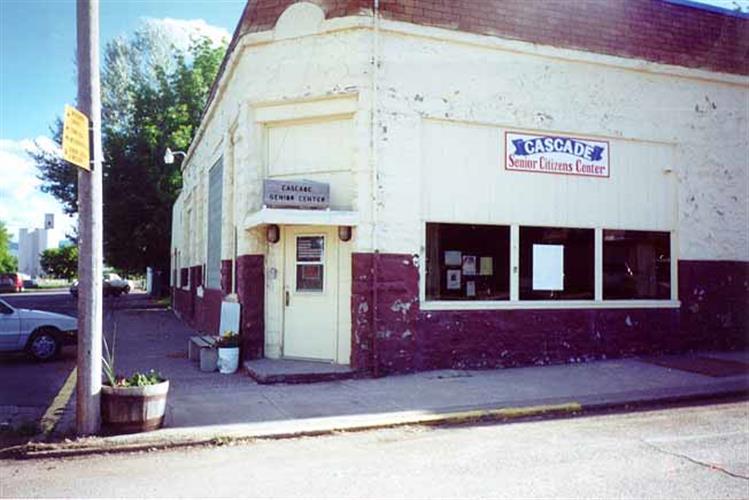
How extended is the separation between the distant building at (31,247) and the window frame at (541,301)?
482 feet


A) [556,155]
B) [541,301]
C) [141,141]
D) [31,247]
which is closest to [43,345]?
[541,301]

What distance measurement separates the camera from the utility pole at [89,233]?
6934mm

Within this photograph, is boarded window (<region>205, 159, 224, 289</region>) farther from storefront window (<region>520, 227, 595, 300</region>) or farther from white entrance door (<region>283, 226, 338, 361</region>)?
storefront window (<region>520, 227, 595, 300</region>)

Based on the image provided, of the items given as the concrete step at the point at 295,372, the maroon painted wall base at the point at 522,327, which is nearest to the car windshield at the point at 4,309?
the concrete step at the point at 295,372

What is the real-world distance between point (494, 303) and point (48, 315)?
29.7 feet

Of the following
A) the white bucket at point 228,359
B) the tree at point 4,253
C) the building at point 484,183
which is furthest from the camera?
the tree at point 4,253

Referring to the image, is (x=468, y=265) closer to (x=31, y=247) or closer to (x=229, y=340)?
(x=229, y=340)

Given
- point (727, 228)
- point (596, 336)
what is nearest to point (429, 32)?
point (596, 336)

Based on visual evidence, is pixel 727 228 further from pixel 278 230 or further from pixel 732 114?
pixel 278 230

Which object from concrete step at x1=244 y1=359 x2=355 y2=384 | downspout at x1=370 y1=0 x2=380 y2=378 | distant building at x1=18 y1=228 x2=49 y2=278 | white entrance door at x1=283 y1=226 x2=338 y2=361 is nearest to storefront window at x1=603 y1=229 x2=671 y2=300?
downspout at x1=370 y1=0 x2=380 y2=378

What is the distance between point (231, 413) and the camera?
25.9 ft

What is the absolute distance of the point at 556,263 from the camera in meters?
11.7

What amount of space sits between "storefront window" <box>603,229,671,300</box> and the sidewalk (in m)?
1.32

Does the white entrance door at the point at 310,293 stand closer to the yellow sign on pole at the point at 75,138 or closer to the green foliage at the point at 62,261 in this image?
the yellow sign on pole at the point at 75,138
